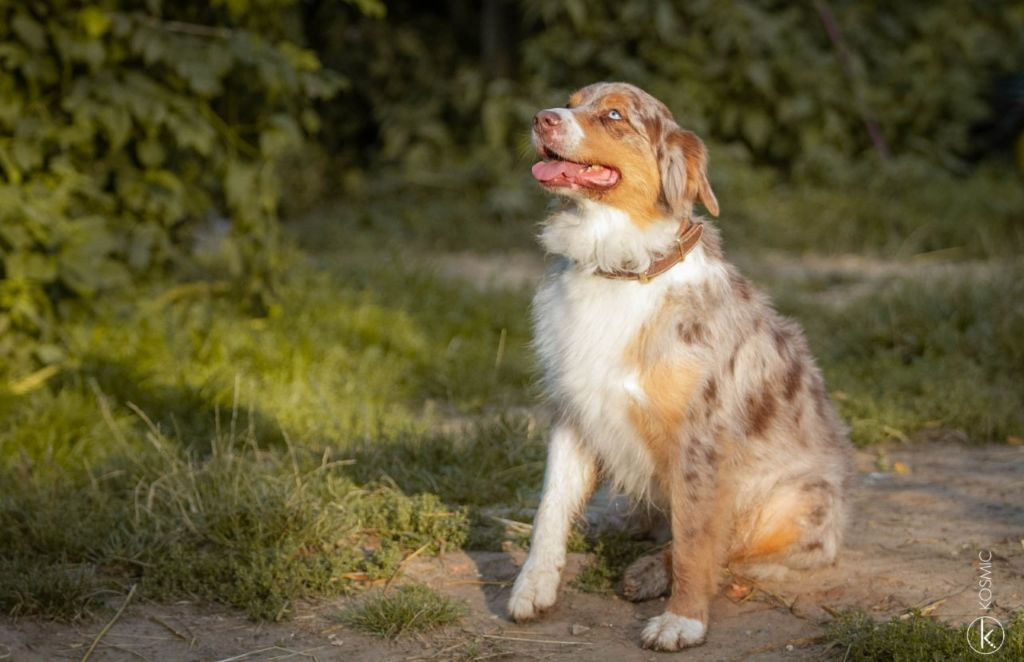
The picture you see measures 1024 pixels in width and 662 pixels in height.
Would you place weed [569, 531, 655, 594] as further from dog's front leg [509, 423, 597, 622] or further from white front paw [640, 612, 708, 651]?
white front paw [640, 612, 708, 651]

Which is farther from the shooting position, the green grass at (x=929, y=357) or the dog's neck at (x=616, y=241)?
the green grass at (x=929, y=357)

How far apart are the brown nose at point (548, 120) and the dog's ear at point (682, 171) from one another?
13.5 inches

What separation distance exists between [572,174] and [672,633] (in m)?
1.43

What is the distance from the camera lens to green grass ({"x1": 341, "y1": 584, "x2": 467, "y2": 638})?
159 inches

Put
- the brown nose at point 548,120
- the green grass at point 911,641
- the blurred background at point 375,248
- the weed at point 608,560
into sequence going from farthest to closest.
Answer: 1. the blurred background at point 375,248
2. the weed at point 608,560
3. the brown nose at point 548,120
4. the green grass at point 911,641

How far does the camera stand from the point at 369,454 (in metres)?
5.31

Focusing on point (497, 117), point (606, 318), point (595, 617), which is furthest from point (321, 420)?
point (497, 117)

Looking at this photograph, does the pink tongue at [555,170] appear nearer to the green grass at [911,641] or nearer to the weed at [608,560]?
the weed at [608,560]

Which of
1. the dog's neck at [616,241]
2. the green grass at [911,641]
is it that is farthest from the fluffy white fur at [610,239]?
the green grass at [911,641]

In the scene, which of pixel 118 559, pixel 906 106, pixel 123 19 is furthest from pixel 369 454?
pixel 906 106

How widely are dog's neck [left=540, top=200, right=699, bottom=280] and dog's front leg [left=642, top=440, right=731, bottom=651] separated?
589 mm

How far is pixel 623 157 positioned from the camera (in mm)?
4055

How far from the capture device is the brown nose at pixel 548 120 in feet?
13.1

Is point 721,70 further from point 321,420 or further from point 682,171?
point 682,171
